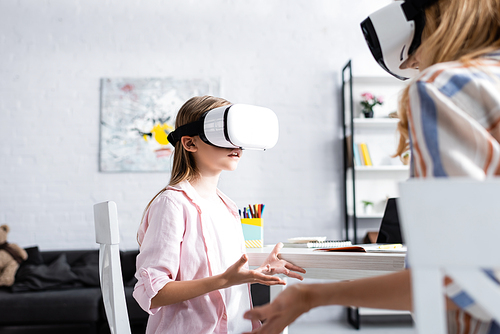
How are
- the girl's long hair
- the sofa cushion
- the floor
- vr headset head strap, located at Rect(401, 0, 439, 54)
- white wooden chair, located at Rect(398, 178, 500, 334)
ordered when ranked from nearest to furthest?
white wooden chair, located at Rect(398, 178, 500, 334) < vr headset head strap, located at Rect(401, 0, 439, 54) < the girl's long hair < the sofa cushion < the floor

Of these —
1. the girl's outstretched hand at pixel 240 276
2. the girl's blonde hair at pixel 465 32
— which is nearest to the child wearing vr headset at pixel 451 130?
the girl's blonde hair at pixel 465 32

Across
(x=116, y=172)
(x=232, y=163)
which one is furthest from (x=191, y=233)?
(x=116, y=172)

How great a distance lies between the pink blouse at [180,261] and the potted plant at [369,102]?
2.56 m

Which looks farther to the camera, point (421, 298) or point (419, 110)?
point (419, 110)

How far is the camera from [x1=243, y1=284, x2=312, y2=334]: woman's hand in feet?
1.67

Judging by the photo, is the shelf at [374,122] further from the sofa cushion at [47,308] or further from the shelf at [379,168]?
the sofa cushion at [47,308]

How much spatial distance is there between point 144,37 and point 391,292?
3.43 m

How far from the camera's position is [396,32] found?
2.42ft

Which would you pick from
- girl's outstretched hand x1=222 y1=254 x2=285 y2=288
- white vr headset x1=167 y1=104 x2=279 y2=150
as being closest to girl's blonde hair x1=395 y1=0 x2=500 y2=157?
girl's outstretched hand x1=222 y1=254 x2=285 y2=288

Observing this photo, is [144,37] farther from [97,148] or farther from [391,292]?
[391,292]

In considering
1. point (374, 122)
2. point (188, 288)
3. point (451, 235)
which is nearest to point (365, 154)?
point (374, 122)

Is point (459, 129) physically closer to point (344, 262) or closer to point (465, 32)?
point (465, 32)

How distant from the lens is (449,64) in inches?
20.5

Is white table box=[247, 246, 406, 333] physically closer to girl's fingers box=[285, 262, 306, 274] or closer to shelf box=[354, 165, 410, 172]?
girl's fingers box=[285, 262, 306, 274]
